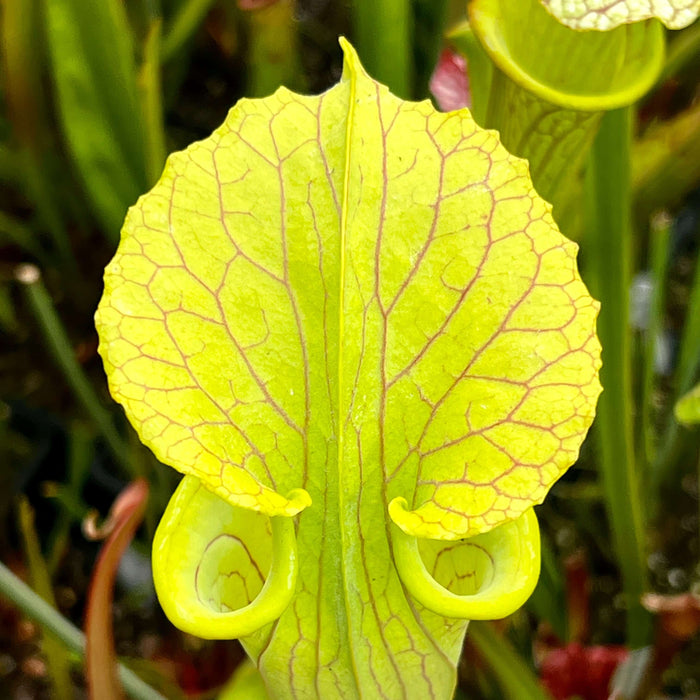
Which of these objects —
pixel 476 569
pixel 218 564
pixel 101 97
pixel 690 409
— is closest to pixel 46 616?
pixel 218 564

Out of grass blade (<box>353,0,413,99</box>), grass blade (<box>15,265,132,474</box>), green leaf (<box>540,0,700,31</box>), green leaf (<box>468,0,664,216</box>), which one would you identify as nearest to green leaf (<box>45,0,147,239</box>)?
grass blade (<box>15,265,132,474</box>)

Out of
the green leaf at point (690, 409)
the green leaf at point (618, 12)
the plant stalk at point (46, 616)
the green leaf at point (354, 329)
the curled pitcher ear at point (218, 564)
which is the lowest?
the plant stalk at point (46, 616)

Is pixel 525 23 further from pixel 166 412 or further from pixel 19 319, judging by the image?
pixel 19 319

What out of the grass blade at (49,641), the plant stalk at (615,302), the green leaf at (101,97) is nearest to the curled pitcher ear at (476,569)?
the plant stalk at (615,302)

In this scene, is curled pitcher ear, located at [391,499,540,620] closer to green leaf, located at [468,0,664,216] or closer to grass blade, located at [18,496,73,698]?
green leaf, located at [468,0,664,216]

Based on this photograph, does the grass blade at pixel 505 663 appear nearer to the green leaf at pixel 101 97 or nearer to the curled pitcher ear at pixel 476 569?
the curled pitcher ear at pixel 476 569

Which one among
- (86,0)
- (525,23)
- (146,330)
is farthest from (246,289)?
(86,0)
